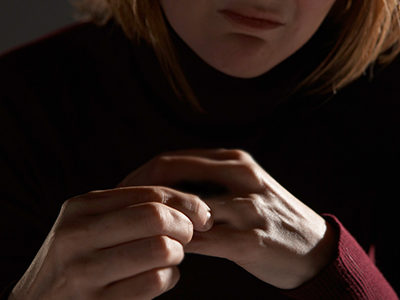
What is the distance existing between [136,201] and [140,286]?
5 centimetres

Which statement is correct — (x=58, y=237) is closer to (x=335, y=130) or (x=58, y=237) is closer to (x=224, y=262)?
(x=224, y=262)

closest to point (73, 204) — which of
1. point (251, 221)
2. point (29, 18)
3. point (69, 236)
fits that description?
point (69, 236)

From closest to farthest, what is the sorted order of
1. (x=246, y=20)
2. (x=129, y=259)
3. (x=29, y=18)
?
1. (x=129, y=259)
2. (x=246, y=20)
3. (x=29, y=18)

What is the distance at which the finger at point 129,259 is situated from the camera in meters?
0.38

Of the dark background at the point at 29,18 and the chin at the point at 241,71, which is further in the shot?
the dark background at the point at 29,18

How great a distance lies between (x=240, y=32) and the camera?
49 centimetres

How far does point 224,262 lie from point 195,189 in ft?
0.40

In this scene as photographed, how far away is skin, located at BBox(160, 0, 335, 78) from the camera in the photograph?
0.49 metres

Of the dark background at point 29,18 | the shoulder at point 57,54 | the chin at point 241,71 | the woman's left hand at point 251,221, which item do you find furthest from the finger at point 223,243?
the dark background at point 29,18

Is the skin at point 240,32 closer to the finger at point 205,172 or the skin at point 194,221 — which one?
the skin at point 194,221

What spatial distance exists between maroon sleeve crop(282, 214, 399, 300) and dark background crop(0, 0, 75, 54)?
57 cm

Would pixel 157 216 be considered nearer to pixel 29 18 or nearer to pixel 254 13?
pixel 254 13

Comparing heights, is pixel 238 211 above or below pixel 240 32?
below

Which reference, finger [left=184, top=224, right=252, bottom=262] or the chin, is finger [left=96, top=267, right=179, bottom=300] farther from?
the chin
